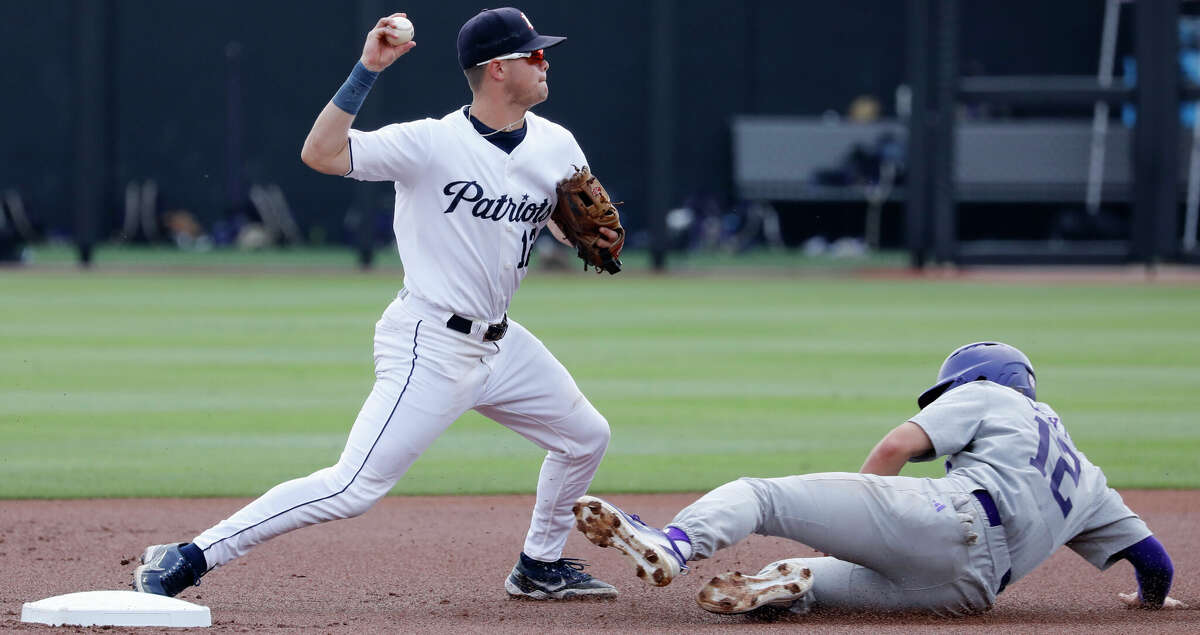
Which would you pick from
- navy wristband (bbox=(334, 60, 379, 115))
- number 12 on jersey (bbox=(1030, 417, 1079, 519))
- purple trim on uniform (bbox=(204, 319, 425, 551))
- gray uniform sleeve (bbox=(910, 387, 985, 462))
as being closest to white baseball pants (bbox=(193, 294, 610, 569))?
purple trim on uniform (bbox=(204, 319, 425, 551))

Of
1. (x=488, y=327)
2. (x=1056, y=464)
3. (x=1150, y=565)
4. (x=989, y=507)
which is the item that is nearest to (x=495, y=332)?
(x=488, y=327)

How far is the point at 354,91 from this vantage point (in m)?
3.87

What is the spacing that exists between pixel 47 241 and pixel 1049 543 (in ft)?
72.9

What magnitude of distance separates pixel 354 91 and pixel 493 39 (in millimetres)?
451

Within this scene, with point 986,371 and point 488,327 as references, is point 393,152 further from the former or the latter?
point 986,371

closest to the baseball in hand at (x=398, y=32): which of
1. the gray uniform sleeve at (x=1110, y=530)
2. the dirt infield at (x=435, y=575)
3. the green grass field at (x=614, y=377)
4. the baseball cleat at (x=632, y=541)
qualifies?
the baseball cleat at (x=632, y=541)

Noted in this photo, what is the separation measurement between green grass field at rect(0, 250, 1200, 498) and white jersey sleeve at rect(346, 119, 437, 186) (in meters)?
2.69

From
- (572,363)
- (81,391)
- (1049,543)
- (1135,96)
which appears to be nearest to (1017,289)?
(1135,96)

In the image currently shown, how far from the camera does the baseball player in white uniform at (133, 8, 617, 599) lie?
388 centimetres

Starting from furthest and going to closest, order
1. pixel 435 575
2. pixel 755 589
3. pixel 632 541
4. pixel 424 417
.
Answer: pixel 435 575, pixel 424 417, pixel 755 589, pixel 632 541

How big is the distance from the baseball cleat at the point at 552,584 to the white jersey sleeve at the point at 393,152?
122 centimetres

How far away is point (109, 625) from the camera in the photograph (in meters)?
3.76

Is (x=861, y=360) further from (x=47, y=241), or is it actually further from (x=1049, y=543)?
(x=47, y=241)

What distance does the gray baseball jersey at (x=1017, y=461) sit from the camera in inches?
153
